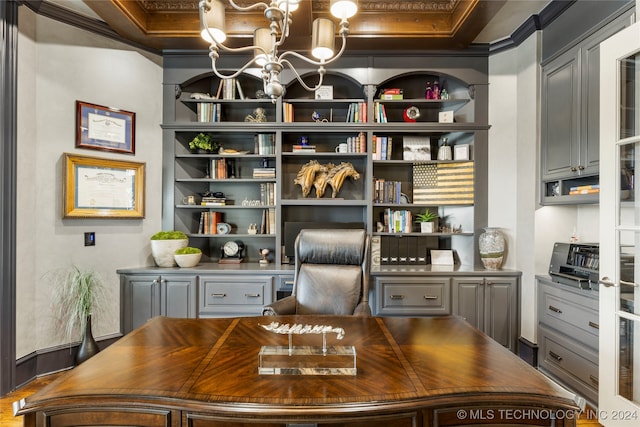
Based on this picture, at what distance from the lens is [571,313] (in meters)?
2.31

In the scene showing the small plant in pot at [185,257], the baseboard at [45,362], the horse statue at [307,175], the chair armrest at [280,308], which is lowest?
the baseboard at [45,362]

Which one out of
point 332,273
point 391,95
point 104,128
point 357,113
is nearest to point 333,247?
point 332,273

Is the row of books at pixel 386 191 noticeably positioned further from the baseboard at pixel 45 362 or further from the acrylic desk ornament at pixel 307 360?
the baseboard at pixel 45 362

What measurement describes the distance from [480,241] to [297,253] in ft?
5.76

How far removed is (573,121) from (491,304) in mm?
1578

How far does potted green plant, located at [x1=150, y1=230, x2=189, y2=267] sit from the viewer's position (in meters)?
2.99

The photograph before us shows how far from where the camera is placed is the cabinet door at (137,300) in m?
2.88

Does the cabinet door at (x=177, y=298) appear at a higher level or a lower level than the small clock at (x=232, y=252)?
lower

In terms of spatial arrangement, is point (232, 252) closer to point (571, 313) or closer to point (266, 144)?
point (266, 144)

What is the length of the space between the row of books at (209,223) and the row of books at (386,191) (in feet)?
5.25

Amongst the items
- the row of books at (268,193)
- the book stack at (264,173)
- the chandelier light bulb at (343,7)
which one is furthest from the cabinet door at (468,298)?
the chandelier light bulb at (343,7)

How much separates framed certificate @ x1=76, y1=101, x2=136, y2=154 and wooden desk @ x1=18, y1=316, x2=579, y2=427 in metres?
2.28

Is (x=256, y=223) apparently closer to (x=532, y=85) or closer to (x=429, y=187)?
(x=429, y=187)

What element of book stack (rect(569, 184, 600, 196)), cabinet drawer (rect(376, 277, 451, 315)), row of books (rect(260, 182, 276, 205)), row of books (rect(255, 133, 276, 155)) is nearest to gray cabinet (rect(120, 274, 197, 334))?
row of books (rect(260, 182, 276, 205))
